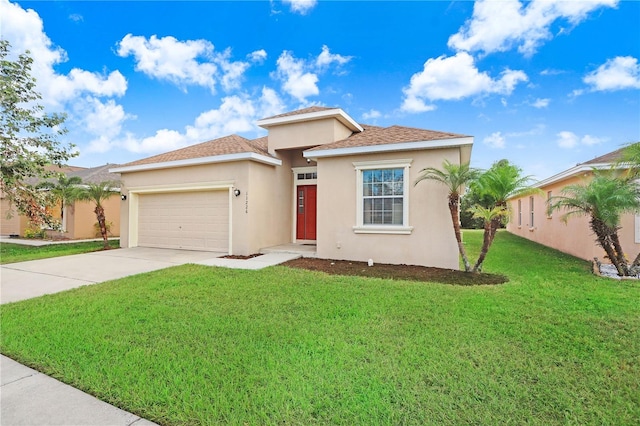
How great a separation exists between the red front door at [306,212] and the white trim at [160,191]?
2883 mm

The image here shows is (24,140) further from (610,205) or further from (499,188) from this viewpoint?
(610,205)

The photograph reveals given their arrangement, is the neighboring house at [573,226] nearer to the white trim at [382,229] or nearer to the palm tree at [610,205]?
the palm tree at [610,205]

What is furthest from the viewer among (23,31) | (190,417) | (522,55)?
(522,55)

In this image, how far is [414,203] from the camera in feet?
28.9

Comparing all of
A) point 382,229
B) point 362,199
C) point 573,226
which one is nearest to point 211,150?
point 362,199

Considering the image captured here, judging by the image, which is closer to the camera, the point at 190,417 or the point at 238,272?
the point at 190,417

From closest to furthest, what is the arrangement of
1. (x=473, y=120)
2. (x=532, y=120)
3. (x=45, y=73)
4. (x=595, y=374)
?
(x=595, y=374) → (x=45, y=73) → (x=532, y=120) → (x=473, y=120)

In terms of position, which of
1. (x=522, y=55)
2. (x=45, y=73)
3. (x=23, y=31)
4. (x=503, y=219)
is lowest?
(x=503, y=219)

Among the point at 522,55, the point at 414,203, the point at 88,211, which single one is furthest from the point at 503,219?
the point at 88,211

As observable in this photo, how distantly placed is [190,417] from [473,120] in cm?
1831

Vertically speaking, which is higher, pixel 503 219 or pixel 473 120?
pixel 473 120

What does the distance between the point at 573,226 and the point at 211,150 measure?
14.3 m

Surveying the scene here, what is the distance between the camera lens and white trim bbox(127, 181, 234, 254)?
425 inches

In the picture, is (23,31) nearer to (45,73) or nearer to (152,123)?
→ (45,73)
